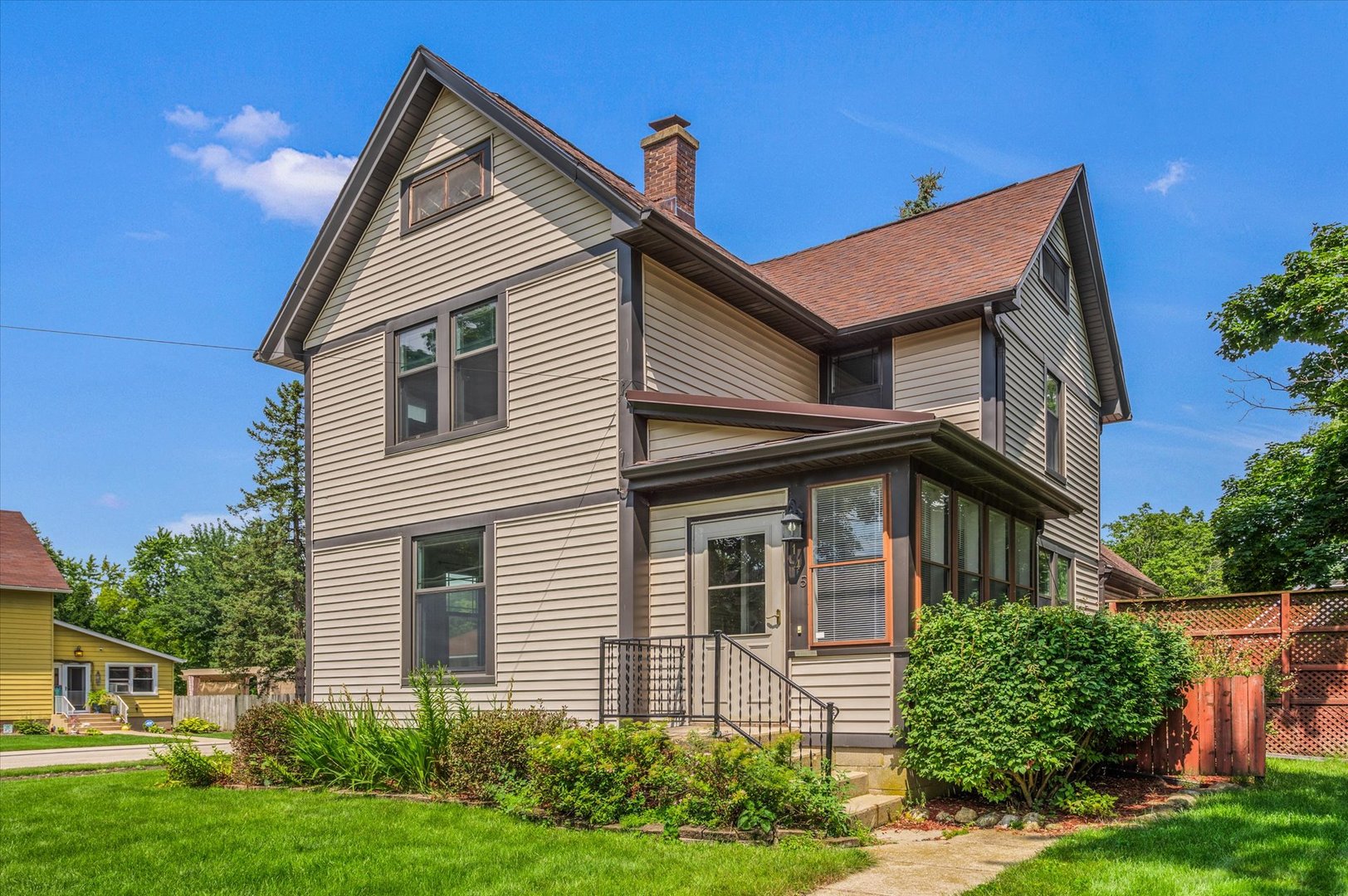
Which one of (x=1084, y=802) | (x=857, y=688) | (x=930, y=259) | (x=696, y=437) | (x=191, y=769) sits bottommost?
(x=191, y=769)

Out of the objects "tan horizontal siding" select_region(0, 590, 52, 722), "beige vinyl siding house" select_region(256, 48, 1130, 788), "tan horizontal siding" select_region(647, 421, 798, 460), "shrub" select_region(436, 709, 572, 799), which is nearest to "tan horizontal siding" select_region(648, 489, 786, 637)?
"beige vinyl siding house" select_region(256, 48, 1130, 788)

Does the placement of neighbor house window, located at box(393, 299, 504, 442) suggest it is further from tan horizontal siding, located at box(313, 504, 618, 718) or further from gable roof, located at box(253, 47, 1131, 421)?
gable roof, located at box(253, 47, 1131, 421)

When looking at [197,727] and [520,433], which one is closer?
[520,433]

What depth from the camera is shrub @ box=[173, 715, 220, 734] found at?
26.0m

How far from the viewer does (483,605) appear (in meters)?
12.5

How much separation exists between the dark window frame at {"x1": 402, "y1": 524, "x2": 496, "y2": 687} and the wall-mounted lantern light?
3945 millimetres

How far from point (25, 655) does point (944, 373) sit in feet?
96.5

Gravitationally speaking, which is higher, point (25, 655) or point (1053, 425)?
point (1053, 425)

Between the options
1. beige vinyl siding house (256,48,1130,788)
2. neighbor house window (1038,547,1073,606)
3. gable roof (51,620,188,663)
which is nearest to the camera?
beige vinyl siding house (256,48,1130,788)

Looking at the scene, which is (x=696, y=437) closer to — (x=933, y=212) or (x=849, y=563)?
(x=849, y=563)

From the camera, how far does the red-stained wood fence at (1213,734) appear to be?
33.1ft

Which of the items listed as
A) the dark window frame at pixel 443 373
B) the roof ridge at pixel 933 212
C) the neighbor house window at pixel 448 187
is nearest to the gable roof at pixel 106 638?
the dark window frame at pixel 443 373

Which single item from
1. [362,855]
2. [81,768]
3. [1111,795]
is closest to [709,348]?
[1111,795]

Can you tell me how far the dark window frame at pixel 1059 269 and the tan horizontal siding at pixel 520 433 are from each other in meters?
7.45
